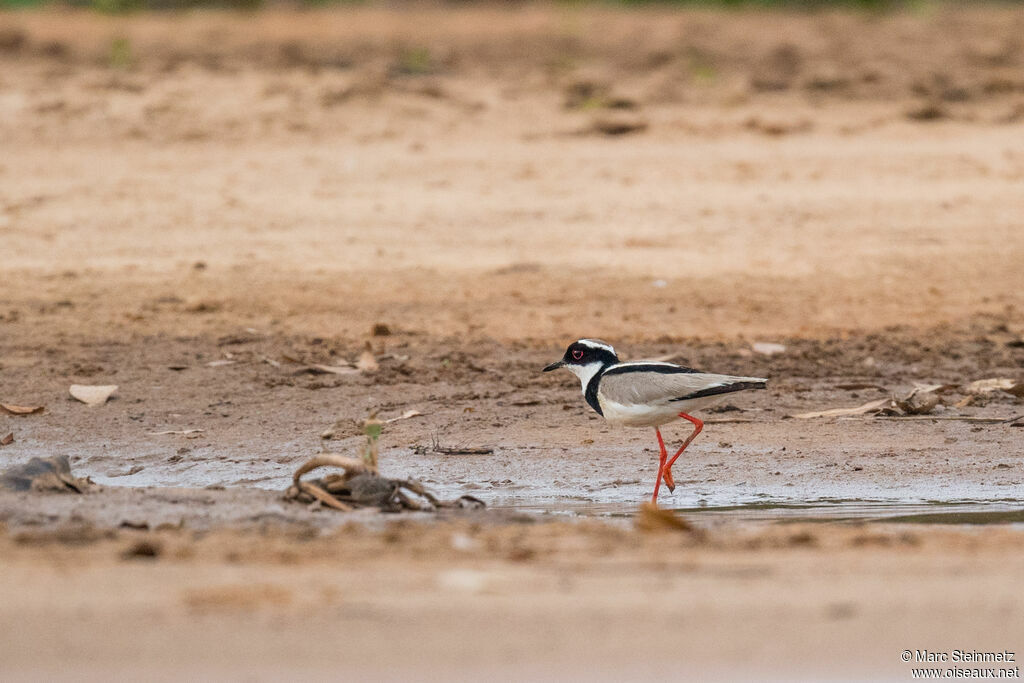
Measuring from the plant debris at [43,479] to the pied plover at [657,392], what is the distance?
2.78 m

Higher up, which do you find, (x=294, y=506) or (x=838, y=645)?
(x=838, y=645)

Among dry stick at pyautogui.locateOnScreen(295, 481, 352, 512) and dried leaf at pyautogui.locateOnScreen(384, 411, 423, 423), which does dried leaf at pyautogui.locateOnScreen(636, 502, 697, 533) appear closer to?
dry stick at pyautogui.locateOnScreen(295, 481, 352, 512)

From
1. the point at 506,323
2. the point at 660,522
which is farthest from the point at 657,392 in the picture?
the point at 506,323

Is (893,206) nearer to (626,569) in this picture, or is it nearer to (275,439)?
(275,439)

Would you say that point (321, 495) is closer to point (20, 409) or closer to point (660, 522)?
point (660, 522)

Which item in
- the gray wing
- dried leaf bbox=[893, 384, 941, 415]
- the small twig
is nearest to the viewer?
the gray wing

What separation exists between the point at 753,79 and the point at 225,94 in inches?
208

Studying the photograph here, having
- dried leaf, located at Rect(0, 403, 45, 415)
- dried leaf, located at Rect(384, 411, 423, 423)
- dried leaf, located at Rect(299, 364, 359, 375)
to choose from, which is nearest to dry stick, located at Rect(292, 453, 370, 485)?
dried leaf, located at Rect(384, 411, 423, 423)

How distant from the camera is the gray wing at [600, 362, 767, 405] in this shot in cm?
754

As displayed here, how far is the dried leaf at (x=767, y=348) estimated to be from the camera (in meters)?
9.78

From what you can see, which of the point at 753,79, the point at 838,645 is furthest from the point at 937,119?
the point at 838,645

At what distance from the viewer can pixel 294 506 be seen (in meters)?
6.64

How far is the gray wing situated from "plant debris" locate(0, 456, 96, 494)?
2.80 metres

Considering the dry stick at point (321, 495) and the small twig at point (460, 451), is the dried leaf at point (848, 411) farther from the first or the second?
the dry stick at point (321, 495)
